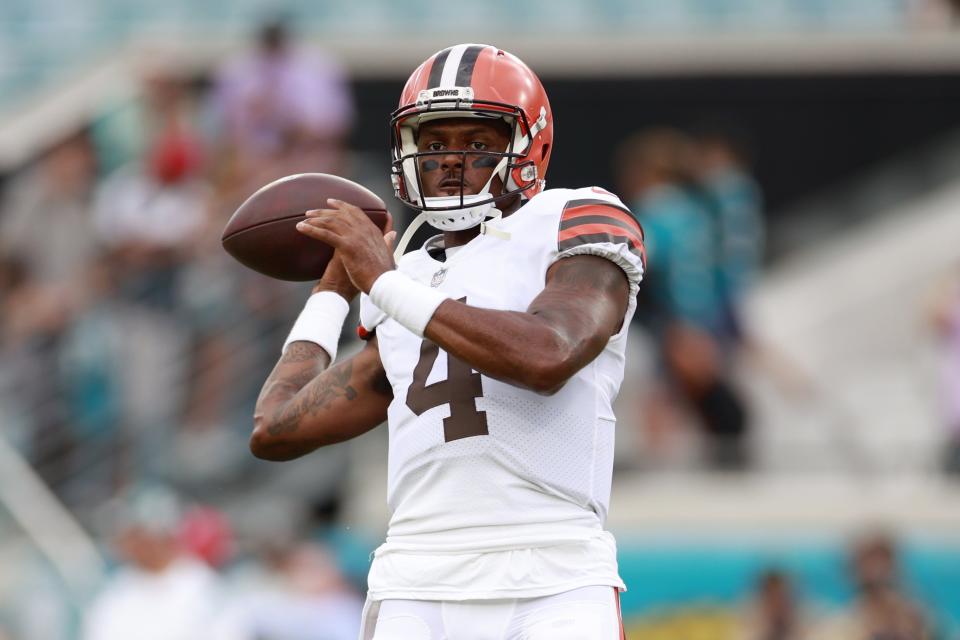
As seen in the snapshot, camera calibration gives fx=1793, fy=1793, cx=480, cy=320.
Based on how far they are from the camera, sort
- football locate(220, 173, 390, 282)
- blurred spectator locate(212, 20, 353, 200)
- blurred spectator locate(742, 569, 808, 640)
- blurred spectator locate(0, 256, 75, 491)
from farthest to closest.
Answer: blurred spectator locate(212, 20, 353, 200)
blurred spectator locate(0, 256, 75, 491)
blurred spectator locate(742, 569, 808, 640)
football locate(220, 173, 390, 282)

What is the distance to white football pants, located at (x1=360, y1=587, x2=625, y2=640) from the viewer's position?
3578 mm

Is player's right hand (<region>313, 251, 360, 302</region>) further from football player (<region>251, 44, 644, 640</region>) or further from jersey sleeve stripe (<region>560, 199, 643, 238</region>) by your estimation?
jersey sleeve stripe (<region>560, 199, 643, 238</region>)

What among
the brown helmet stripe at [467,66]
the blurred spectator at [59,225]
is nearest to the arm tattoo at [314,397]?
the brown helmet stripe at [467,66]

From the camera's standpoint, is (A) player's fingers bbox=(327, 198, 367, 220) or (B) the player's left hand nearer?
(B) the player's left hand

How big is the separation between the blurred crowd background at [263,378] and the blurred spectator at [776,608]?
0.01 meters

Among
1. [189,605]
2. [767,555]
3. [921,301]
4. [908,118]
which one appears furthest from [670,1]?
[189,605]

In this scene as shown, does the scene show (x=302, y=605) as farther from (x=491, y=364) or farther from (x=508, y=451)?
(x=491, y=364)

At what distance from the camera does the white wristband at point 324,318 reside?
421cm

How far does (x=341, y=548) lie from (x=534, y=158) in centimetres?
494

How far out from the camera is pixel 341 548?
870cm

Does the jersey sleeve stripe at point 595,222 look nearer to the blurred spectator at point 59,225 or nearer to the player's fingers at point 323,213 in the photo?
the player's fingers at point 323,213

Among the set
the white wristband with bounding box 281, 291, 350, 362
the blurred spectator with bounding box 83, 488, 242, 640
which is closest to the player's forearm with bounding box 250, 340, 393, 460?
the white wristband with bounding box 281, 291, 350, 362

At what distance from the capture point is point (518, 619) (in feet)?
11.8

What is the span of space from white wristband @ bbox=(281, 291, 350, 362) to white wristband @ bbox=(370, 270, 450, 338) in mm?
565
